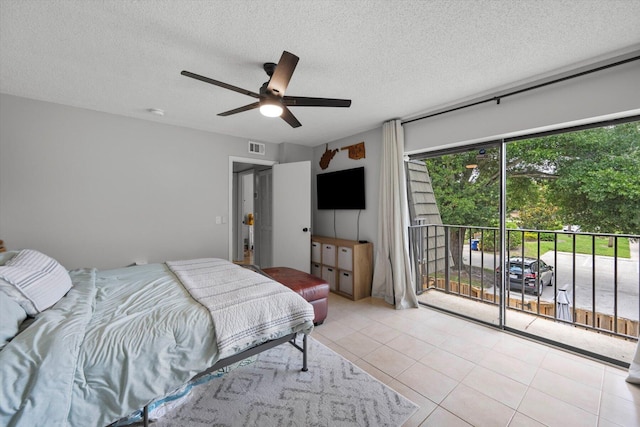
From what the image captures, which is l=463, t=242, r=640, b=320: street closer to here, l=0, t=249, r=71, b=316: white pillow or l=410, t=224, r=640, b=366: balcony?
l=410, t=224, r=640, b=366: balcony

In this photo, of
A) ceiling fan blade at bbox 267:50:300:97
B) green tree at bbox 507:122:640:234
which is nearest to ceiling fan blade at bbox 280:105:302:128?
ceiling fan blade at bbox 267:50:300:97

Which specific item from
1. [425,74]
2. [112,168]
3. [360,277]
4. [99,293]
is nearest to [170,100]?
[112,168]

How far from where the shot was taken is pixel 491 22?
1672mm

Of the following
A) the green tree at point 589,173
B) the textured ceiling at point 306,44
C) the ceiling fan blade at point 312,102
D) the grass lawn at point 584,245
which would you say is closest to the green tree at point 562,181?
the green tree at point 589,173

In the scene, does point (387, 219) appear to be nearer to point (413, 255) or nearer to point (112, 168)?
point (413, 255)

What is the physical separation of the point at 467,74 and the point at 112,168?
3.97 meters

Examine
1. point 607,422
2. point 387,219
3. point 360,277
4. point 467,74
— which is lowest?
point 607,422

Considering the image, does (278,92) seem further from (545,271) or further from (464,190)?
(545,271)

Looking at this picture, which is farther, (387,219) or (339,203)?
(339,203)

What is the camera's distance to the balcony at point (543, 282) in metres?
2.63

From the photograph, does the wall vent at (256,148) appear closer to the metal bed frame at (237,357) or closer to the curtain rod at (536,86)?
the curtain rod at (536,86)

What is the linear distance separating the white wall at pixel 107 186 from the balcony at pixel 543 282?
10.2 feet

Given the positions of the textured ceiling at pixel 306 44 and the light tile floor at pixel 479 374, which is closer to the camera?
the textured ceiling at pixel 306 44

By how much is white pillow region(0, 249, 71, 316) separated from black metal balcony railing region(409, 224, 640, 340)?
3611 mm
